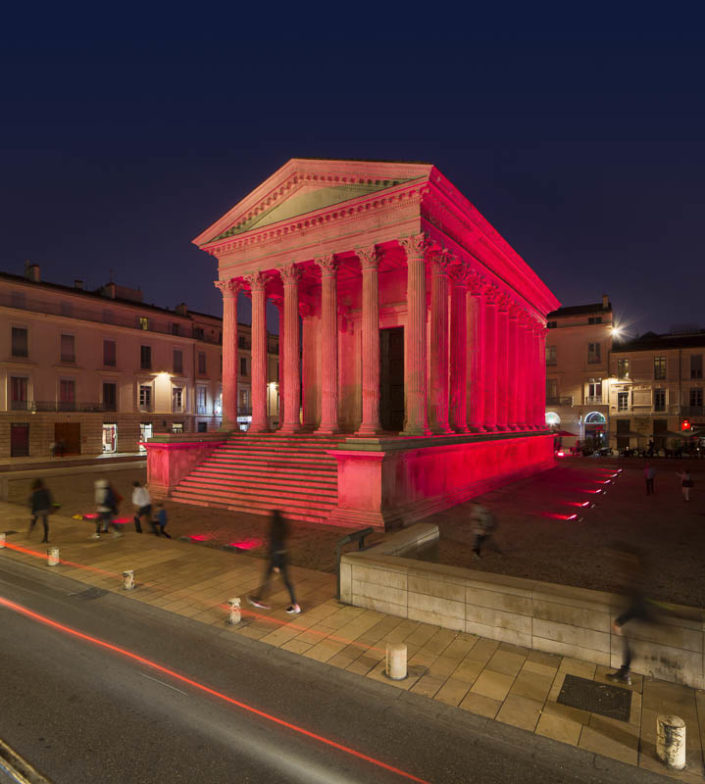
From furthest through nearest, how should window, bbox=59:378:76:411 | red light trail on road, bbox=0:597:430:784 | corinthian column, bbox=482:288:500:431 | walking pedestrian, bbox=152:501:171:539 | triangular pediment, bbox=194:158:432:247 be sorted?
window, bbox=59:378:76:411
corinthian column, bbox=482:288:500:431
triangular pediment, bbox=194:158:432:247
walking pedestrian, bbox=152:501:171:539
red light trail on road, bbox=0:597:430:784

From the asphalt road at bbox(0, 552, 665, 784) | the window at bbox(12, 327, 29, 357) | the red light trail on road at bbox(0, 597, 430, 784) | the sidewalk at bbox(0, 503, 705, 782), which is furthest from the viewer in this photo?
the window at bbox(12, 327, 29, 357)

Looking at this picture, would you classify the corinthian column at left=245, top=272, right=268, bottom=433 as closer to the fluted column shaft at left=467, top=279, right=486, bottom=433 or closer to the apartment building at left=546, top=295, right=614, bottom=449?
the fluted column shaft at left=467, top=279, right=486, bottom=433

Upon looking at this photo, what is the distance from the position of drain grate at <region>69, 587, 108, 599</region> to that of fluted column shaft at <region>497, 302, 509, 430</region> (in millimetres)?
21927

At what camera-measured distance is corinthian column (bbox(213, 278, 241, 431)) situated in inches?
956

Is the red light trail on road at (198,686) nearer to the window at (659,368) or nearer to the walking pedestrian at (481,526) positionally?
the walking pedestrian at (481,526)

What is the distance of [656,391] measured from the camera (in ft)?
165

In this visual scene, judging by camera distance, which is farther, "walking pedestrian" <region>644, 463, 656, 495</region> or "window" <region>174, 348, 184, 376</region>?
"window" <region>174, 348, 184, 376</region>

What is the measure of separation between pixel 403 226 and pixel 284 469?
10.7 meters

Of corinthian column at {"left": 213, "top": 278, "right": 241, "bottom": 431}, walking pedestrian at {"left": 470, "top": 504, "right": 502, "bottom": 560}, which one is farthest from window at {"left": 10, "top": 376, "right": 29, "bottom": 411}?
walking pedestrian at {"left": 470, "top": 504, "right": 502, "bottom": 560}

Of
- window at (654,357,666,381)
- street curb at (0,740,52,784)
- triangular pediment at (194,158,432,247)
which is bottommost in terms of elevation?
street curb at (0,740,52,784)

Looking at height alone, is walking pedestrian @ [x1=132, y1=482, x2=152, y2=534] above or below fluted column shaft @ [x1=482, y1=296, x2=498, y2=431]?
below

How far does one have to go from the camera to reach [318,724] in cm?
532

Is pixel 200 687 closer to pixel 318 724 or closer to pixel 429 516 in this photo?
pixel 318 724

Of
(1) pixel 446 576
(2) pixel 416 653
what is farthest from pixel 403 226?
(2) pixel 416 653
